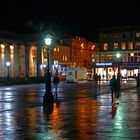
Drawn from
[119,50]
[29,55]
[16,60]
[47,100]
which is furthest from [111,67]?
[47,100]

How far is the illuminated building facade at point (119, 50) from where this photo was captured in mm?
141250

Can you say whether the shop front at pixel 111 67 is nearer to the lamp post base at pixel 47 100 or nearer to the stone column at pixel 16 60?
the stone column at pixel 16 60

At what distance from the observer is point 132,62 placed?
465 feet

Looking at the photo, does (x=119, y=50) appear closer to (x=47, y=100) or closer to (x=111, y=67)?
(x=111, y=67)

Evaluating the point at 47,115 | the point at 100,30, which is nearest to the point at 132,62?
the point at 100,30

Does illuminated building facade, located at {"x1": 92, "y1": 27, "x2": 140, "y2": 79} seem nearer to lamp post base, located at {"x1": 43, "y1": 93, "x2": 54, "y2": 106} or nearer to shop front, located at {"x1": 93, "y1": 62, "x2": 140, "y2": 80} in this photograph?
shop front, located at {"x1": 93, "y1": 62, "x2": 140, "y2": 80}

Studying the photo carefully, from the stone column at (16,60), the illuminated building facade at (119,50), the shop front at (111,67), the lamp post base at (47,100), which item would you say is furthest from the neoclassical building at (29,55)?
the lamp post base at (47,100)

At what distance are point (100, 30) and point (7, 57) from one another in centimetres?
5927

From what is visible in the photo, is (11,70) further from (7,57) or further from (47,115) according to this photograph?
(47,115)

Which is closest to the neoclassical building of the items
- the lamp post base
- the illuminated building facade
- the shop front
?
the shop front

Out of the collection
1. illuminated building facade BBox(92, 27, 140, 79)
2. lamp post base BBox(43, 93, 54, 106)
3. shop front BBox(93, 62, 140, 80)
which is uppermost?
illuminated building facade BBox(92, 27, 140, 79)

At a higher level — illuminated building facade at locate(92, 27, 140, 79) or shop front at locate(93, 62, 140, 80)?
illuminated building facade at locate(92, 27, 140, 79)

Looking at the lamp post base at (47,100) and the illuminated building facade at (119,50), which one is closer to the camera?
the lamp post base at (47,100)

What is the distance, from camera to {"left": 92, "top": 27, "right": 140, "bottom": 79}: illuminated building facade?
141250 millimetres
